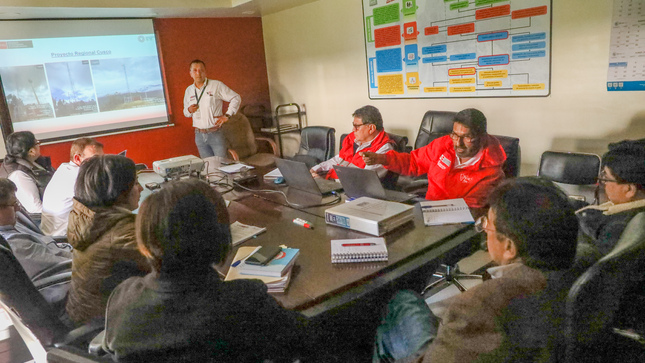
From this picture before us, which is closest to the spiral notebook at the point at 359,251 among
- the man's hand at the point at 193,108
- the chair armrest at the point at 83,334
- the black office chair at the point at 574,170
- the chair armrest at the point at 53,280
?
the chair armrest at the point at 83,334

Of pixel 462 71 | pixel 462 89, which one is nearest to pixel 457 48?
pixel 462 71

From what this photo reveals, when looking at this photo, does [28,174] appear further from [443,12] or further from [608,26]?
[608,26]

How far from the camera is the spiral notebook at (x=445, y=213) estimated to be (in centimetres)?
196

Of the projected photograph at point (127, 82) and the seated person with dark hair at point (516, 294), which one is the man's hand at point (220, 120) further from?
the seated person with dark hair at point (516, 294)

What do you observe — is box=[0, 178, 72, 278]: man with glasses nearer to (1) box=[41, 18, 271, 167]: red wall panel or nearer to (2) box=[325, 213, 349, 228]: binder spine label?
(2) box=[325, 213, 349, 228]: binder spine label

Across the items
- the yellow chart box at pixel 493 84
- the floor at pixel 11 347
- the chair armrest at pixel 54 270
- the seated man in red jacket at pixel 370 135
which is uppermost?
the yellow chart box at pixel 493 84

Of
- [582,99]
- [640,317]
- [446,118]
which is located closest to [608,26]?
[582,99]

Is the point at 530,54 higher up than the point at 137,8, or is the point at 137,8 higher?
the point at 137,8

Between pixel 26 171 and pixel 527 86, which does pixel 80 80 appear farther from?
pixel 527 86

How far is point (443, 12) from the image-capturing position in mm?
3945

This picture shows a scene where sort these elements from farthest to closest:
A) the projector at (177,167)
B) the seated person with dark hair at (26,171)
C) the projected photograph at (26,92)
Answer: the projected photograph at (26,92) < the projector at (177,167) < the seated person with dark hair at (26,171)

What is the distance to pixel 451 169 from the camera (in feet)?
8.79

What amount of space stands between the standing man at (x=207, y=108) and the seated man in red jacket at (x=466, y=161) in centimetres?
277

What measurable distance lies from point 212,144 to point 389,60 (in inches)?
86.3
